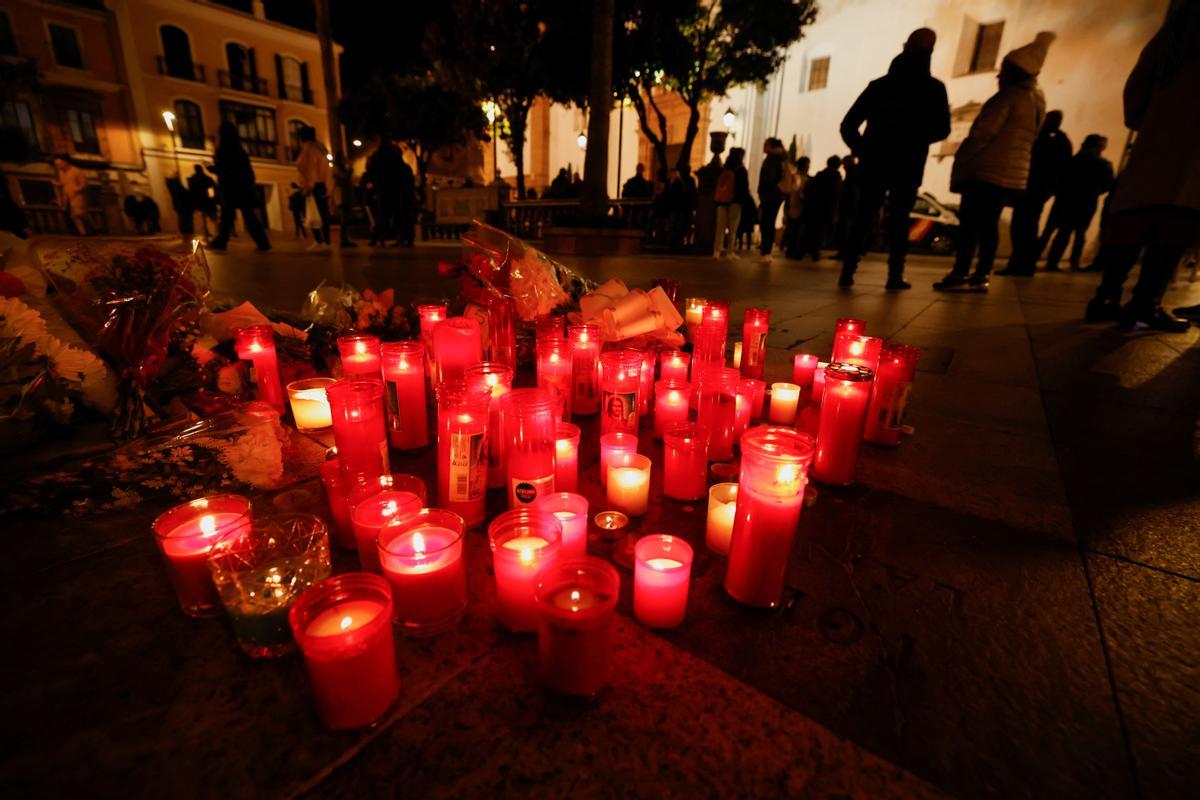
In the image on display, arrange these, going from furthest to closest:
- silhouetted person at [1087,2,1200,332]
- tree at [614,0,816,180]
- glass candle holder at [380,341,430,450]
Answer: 1. tree at [614,0,816,180]
2. silhouetted person at [1087,2,1200,332]
3. glass candle holder at [380,341,430,450]

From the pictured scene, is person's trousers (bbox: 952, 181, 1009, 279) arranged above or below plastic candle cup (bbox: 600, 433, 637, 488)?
above

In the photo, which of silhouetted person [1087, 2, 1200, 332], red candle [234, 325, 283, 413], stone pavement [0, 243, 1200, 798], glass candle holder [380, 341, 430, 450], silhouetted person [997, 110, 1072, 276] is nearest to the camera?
stone pavement [0, 243, 1200, 798]

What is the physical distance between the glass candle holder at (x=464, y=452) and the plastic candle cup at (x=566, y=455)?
25 centimetres

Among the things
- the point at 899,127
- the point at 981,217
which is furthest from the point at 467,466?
the point at 981,217

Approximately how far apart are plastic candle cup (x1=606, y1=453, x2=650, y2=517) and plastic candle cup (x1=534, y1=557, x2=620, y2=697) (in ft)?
1.90

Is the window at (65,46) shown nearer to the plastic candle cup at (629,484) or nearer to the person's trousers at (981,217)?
the person's trousers at (981,217)

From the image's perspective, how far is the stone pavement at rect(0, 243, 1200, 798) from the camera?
94 centimetres

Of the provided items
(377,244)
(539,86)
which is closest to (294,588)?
(377,244)

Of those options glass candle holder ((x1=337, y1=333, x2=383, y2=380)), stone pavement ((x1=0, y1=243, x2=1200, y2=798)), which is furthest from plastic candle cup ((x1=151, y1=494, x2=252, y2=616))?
glass candle holder ((x1=337, y1=333, x2=383, y2=380))

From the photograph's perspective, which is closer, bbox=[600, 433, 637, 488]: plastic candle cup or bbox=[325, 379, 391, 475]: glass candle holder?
bbox=[325, 379, 391, 475]: glass candle holder

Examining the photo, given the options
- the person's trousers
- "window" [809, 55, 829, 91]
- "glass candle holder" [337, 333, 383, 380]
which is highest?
"window" [809, 55, 829, 91]

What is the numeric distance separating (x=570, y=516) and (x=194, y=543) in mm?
873

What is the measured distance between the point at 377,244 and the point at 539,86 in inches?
290

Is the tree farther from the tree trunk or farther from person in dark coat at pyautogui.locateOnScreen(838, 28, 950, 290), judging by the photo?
person in dark coat at pyautogui.locateOnScreen(838, 28, 950, 290)
